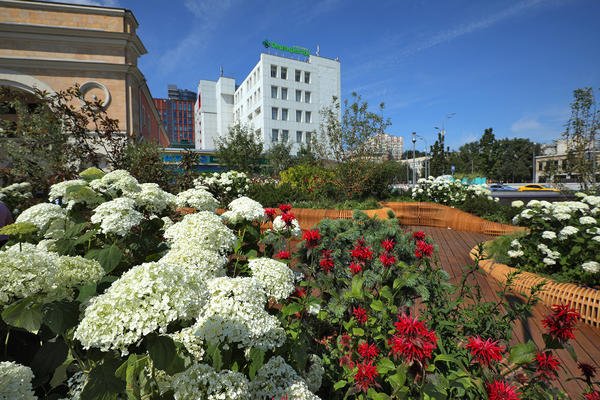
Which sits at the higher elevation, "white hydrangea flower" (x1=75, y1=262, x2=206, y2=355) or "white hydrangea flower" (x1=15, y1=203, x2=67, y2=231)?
"white hydrangea flower" (x1=15, y1=203, x2=67, y2=231)

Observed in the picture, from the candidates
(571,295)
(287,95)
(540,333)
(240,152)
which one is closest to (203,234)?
(540,333)

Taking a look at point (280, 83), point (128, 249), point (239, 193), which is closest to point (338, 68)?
point (280, 83)

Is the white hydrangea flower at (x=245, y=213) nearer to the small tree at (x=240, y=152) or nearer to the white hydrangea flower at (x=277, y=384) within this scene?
the white hydrangea flower at (x=277, y=384)

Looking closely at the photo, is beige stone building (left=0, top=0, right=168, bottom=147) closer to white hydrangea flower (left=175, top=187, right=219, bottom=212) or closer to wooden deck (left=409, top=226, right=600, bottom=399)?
white hydrangea flower (left=175, top=187, right=219, bottom=212)

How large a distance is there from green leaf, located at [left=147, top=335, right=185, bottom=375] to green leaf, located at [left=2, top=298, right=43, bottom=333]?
43 cm

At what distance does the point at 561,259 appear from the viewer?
4.32m

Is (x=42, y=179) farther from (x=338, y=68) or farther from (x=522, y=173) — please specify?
(x=522, y=173)

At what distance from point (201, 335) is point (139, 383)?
308 mm

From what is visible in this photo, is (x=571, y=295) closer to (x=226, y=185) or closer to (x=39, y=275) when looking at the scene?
(x=39, y=275)

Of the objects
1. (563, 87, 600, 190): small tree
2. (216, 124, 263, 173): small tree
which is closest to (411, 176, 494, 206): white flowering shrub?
(563, 87, 600, 190): small tree

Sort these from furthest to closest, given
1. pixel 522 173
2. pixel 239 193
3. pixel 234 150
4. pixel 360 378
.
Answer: pixel 522 173, pixel 234 150, pixel 239 193, pixel 360 378

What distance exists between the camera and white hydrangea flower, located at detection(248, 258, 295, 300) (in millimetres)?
1641

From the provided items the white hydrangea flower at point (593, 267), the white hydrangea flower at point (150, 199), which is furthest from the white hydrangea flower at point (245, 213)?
the white hydrangea flower at point (593, 267)

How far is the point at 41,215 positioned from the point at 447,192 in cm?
1261
